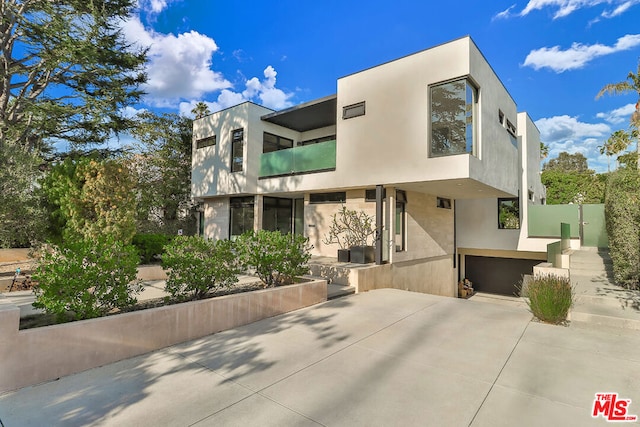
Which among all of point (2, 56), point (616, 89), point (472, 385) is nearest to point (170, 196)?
point (2, 56)

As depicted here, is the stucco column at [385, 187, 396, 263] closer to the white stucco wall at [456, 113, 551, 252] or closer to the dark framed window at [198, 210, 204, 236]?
the white stucco wall at [456, 113, 551, 252]

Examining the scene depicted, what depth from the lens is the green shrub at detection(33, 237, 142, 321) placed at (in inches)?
150

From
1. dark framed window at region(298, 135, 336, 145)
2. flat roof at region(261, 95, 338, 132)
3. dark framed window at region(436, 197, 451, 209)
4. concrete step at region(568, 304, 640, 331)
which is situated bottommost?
concrete step at region(568, 304, 640, 331)

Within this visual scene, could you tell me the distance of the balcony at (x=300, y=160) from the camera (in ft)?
34.0

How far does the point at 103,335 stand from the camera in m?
3.70

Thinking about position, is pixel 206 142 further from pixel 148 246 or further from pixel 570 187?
pixel 570 187

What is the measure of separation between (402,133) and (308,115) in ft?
15.8

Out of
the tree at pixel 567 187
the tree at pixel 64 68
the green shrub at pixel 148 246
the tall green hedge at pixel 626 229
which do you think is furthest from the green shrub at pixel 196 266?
the tree at pixel 567 187

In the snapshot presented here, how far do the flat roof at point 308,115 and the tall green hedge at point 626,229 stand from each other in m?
8.10

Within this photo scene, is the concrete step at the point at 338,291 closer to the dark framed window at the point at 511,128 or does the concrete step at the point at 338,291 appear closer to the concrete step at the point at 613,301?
the concrete step at the point at 613,301

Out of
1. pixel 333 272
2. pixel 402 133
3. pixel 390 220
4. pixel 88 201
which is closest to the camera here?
pixel 88 201

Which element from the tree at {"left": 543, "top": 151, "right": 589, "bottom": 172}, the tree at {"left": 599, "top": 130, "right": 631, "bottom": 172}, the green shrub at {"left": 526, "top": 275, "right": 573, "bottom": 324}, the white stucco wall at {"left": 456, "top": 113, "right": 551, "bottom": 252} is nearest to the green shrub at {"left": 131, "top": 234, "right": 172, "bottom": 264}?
the green shrub at {"left": 526, "top": 275, "right": 573, "bottom": 324}

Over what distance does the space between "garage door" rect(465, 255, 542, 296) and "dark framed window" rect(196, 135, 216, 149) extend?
16.0m

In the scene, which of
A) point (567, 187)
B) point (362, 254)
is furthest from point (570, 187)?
point (362, 254)
